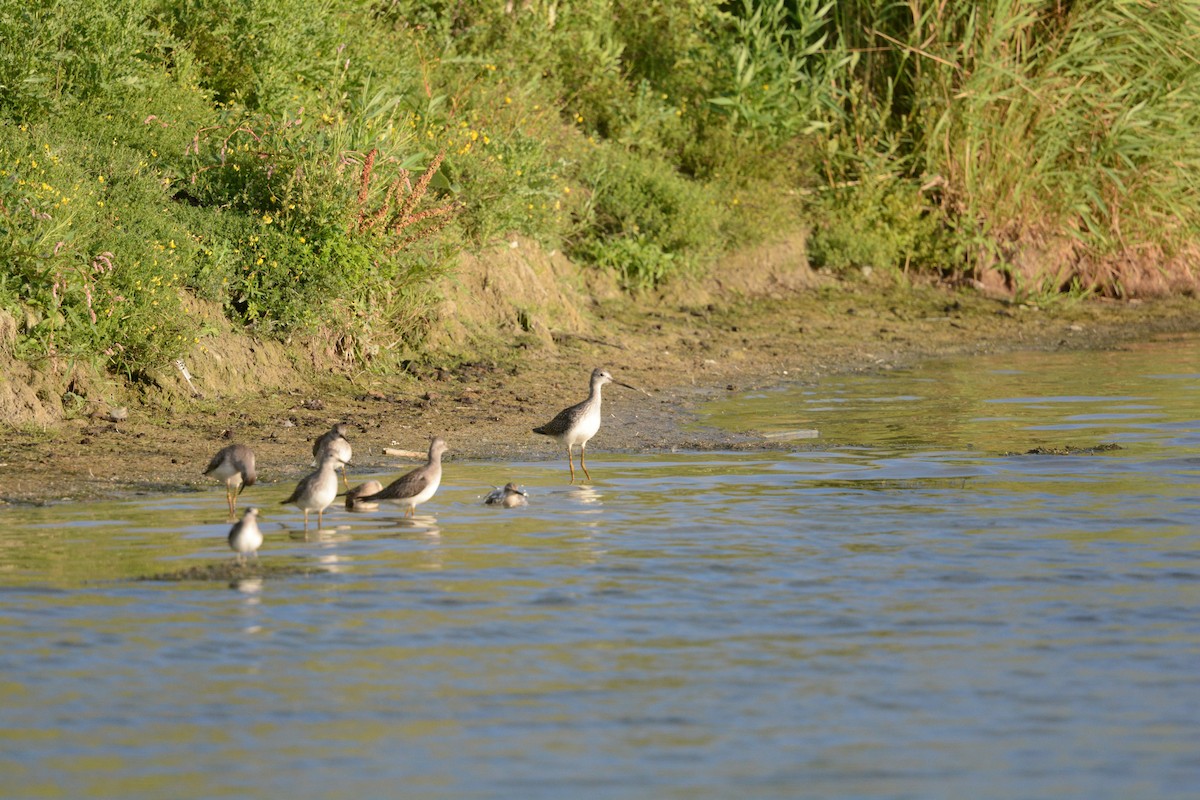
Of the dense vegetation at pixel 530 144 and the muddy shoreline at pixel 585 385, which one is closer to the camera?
the muddy shoreline at pixel 585 385

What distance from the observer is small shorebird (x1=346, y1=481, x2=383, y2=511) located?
1136cm

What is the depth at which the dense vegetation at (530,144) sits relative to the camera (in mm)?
14180

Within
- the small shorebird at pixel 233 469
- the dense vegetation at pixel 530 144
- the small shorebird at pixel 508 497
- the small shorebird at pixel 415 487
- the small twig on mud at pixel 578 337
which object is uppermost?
the dense vegetation at pixel 530 144

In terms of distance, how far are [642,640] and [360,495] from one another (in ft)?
12.2

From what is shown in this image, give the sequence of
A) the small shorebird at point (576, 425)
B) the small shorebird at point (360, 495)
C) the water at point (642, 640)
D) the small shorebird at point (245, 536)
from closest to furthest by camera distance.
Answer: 1. the water at point (642, 640)
2. the small shorebird at point (245, 536)
3. the small shorebird at point (360, 495)
4. the small shorebird at point (576, 425)

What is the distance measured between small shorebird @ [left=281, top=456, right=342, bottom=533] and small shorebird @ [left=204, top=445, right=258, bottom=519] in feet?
1.42

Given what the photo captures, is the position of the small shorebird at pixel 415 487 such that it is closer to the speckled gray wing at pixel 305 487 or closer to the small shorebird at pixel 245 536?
the speckled gray wing at pixel 305 487

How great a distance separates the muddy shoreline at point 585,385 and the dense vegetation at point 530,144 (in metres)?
0.61

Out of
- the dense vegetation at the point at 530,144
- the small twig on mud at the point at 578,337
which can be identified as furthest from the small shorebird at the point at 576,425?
the small twig on mud at the point at 578,337

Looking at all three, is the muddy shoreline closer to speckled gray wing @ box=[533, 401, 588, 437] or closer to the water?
speckled gray wing @ box=[533, 401, 588, 437]

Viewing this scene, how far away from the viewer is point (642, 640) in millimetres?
8117

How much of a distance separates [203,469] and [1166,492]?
6681mm

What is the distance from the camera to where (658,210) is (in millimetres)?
20359

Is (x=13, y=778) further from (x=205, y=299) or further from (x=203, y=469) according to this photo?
(x=205, y=299)
